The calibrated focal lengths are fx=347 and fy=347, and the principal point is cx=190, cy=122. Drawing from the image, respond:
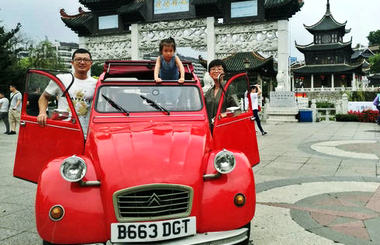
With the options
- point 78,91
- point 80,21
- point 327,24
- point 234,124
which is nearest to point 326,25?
point 327,24

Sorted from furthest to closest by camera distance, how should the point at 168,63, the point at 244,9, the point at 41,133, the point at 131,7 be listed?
the point at 131,7 → the point at 244,9 → the point at 168,63 → the point at 41,133

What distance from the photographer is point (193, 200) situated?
8.97 ft

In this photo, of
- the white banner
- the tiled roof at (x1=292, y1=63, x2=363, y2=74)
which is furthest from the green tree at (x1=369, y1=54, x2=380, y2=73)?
the white banner

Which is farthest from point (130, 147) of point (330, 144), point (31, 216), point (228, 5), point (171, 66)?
point (228, 5)

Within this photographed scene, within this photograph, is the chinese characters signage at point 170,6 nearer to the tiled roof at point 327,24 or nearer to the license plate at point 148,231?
the license plate at point 148,231

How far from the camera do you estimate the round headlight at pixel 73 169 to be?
2721mm

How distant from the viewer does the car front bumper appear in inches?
103

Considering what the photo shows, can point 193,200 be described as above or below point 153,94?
below

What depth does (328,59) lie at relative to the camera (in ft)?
166

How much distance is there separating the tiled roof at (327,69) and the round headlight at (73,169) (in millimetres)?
50799

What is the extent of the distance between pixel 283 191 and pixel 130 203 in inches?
121

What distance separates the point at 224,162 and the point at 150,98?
1314 millimetres

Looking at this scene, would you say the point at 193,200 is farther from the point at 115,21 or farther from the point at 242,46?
the point at 115,21

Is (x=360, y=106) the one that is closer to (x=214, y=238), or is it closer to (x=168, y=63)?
(x=168, y=63)
